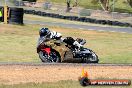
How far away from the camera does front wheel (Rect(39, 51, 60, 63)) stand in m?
16.6

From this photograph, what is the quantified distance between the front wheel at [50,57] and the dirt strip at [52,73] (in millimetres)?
806

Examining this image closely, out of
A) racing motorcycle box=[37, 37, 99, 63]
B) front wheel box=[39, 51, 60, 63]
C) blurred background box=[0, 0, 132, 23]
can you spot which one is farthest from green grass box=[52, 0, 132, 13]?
front wheel box=[39, 51, 60, 63]

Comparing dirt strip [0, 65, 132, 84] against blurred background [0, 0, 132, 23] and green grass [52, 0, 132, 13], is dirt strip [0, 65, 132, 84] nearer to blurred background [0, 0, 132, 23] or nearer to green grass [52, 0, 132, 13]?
blurred background [0, 0, 132, 23]

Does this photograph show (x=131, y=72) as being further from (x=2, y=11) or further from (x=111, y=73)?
(x=2, y=11)

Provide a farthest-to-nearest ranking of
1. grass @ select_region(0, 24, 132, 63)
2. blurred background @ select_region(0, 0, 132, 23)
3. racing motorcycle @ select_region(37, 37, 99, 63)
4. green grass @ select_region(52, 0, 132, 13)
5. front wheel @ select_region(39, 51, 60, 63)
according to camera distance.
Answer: green grass @ select_region(52, 0, 132, 13) → blurred background @ select_region(0, 0, 132, 23) → grass @ select_region(0, 24, 132, 63) → front wheel @ select_region(39, 51, 60, 63) → racing motorcycle @ select_region(37, 37, 99, 63)

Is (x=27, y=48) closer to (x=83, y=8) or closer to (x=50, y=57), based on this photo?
(x=50, y=57)

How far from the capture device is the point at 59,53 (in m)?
16.5

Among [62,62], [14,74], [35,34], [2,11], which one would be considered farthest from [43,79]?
[2,11]

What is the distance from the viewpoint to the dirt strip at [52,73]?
43.8ft

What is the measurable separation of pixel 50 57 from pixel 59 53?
1.34 ft

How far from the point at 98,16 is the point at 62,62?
35950 millimetres

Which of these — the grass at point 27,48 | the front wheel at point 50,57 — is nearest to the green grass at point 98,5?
the grass at point 27,48

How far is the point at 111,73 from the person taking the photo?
15141 mm

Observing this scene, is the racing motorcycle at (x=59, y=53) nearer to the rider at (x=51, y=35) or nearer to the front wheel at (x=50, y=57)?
the front wheel at (x=50, y=57)
